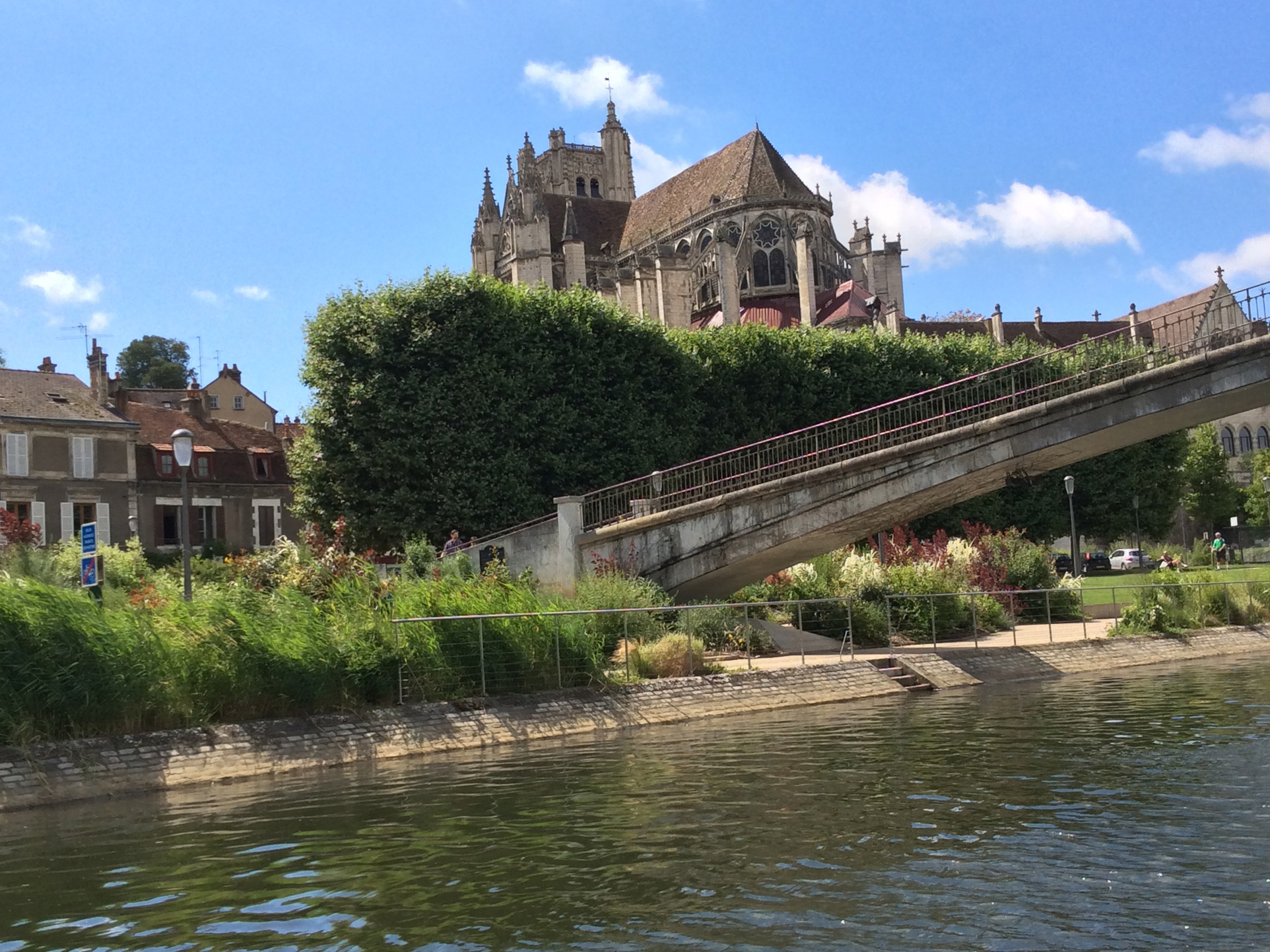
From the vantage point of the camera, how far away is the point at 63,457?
44.1 m

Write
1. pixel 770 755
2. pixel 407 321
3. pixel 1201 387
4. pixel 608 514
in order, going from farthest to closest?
1. pixel 407 321
2. pixel 608 514
3. pixel 1201 387
4. pixel 770 755

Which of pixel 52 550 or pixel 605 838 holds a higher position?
pixel 52 550

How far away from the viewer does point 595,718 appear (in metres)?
16.1

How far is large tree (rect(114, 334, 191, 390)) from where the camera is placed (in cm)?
9544

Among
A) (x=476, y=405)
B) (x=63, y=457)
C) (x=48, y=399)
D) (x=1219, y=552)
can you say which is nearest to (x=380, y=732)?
(x=476, y=405)

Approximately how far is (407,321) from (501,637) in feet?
54.2

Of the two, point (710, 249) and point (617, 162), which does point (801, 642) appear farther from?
point (617, 162)

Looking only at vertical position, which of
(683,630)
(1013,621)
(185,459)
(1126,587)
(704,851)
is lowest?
(704,851)

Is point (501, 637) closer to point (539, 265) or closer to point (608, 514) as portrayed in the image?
point (608, 514)

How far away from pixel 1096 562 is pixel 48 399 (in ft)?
146

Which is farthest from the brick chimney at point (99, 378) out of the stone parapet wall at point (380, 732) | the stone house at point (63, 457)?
the stone parapet wall at point (380, 732)

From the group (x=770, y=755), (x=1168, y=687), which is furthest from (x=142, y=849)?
(x=1168, y=687)

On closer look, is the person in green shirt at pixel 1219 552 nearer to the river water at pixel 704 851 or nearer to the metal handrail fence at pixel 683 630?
the metal handrail fence at pixel 683 630

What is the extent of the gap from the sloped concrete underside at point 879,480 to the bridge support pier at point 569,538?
23 cm
